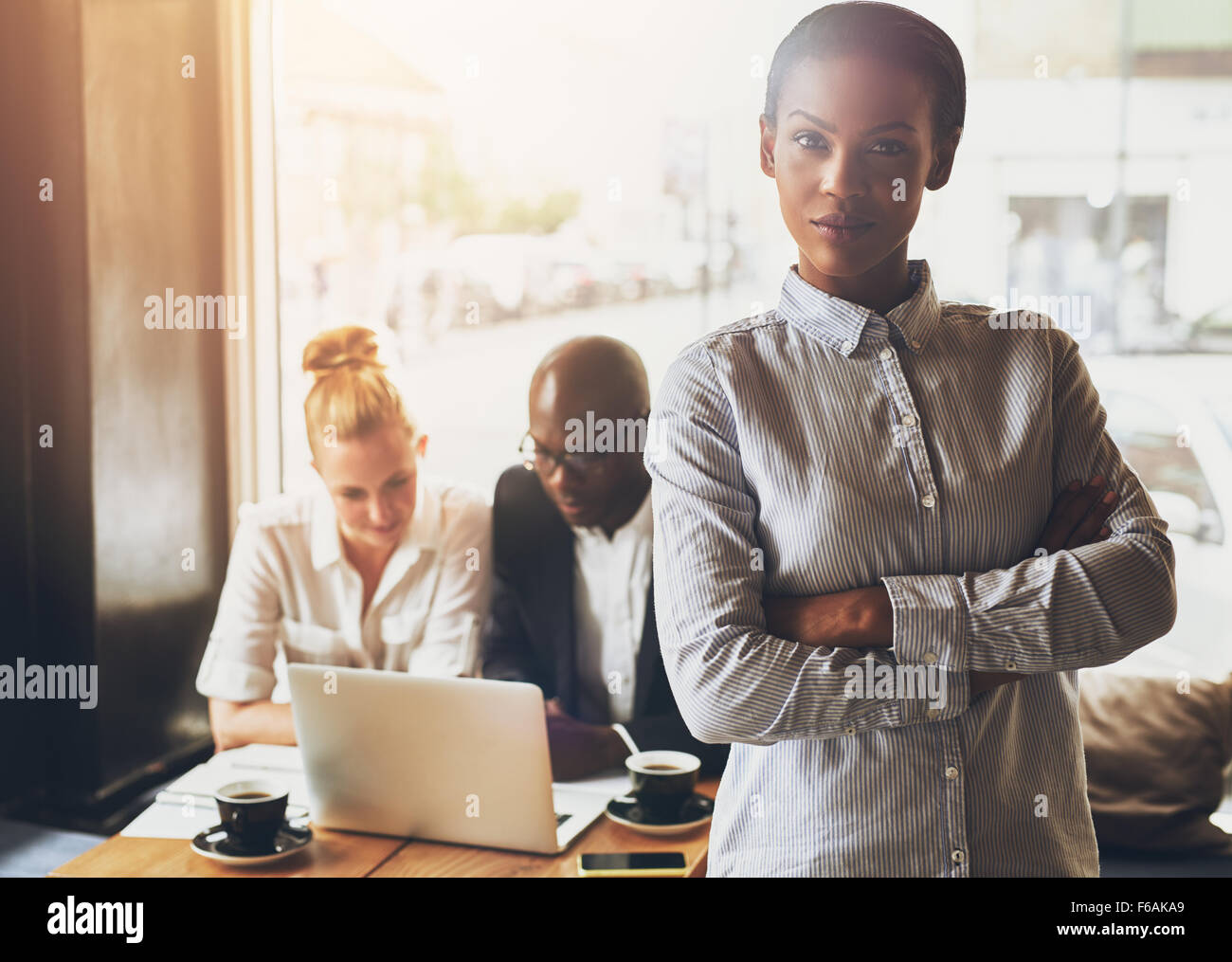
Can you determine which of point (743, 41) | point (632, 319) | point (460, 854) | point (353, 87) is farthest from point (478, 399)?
point (460, 854)

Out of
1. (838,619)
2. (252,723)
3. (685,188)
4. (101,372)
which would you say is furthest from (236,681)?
(685,188)

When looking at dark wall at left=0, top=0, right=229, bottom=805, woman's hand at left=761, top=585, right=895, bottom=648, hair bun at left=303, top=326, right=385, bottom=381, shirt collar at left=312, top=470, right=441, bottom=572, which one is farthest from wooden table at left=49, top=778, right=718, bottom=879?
dark wall at left=0, top=0, right=229, bottom=805

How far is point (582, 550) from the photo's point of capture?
2.41 metres

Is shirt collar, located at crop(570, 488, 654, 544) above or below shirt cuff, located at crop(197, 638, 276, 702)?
above

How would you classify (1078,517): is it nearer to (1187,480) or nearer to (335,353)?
(335,353)

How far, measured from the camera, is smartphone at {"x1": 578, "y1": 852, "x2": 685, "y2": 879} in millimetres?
1451

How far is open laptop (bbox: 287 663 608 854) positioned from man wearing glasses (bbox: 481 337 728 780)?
582mm

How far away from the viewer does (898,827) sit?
109 cm

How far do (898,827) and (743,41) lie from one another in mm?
3238

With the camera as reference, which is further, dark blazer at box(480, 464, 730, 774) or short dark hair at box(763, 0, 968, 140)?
dark blazer at box(480, 464, 730, 774)

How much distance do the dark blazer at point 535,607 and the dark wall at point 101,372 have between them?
114 cm

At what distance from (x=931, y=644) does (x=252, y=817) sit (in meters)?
0.99

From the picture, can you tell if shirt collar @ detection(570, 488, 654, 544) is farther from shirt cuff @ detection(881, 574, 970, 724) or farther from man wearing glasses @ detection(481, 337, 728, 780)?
shirt cuff @ detection(881, 574, 970, 724)
